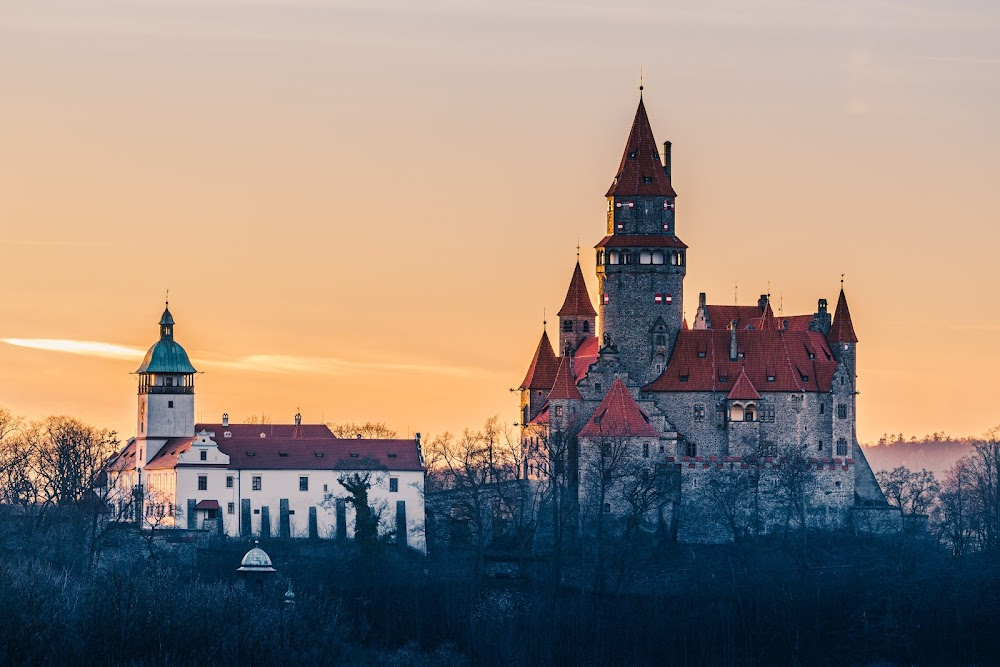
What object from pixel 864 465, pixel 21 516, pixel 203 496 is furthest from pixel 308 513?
pixel 864 465

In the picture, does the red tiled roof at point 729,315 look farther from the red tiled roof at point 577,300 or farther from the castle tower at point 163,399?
the castle tower at point 163,399

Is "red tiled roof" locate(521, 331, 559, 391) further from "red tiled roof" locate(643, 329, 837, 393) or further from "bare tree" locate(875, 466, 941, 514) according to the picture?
"bare tree" locate(875, 466, 941, 514)

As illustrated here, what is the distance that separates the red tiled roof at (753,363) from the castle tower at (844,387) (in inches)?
17.9

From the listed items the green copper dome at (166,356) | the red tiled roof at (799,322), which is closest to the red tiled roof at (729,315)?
the red tiled roof at (799,322)

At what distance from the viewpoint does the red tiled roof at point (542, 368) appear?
14162 cm

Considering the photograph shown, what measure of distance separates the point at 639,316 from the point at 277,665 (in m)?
36.2

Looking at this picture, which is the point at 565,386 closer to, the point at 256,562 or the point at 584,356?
the point at 584,356

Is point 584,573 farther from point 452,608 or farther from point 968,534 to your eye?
point 968,534

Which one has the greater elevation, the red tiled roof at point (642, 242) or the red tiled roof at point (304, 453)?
the red tiled roof at point (642, 242)

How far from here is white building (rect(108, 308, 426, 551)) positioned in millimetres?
135375

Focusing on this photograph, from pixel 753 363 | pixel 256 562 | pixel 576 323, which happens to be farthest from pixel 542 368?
pixel 256 562

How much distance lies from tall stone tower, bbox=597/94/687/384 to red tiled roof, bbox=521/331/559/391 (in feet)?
23.7

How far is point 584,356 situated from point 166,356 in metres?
20.8

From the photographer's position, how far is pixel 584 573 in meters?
128
